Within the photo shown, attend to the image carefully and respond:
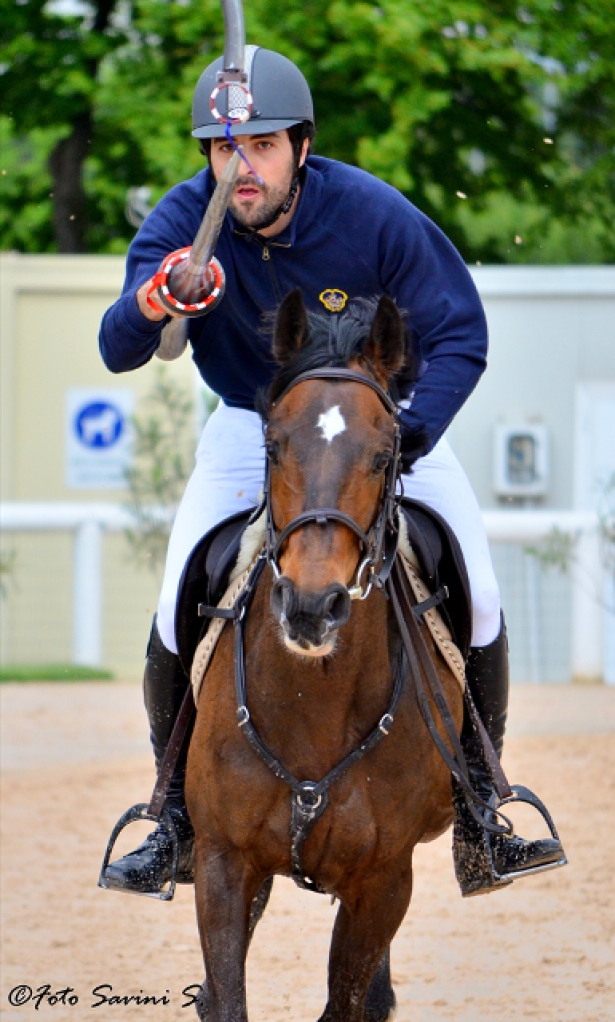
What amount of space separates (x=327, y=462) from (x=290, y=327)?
19.1 inches

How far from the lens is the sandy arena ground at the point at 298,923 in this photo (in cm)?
600

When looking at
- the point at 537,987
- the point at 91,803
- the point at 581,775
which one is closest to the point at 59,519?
the point at 91,803

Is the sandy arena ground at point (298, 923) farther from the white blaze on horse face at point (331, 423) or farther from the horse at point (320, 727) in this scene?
the white blaze on horse face at point (331, 423)

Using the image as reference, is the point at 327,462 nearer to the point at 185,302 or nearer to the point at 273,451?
the point at 273,451

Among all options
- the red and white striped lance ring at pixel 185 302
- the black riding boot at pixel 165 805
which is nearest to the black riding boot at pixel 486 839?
the black riding boot at pixel 165 805

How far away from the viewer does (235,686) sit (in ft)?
13.3

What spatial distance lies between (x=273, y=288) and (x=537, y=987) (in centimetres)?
329

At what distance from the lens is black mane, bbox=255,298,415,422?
3.76 meters

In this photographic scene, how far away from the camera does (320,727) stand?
3.90 metres

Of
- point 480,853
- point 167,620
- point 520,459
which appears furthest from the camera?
point 520,459

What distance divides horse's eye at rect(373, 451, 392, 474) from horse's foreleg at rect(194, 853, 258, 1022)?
1.16m

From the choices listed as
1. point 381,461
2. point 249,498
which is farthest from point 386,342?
point 249,498

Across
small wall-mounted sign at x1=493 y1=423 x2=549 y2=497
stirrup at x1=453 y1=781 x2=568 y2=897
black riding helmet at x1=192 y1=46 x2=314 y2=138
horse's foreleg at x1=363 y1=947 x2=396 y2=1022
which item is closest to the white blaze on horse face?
black riding helmet at x1=192 y1=46 x2=314 y2=138

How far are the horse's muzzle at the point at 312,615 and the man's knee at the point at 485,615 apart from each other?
1.44 m
